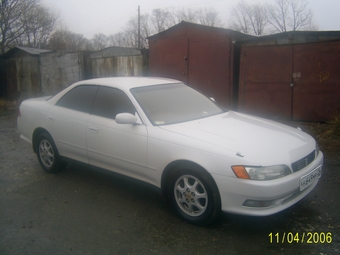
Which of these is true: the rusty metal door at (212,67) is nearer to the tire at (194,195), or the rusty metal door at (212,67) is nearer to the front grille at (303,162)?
the front grille at (303,162)

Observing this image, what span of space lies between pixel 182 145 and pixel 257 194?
0.92 metres

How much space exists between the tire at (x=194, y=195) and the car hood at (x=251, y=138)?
0.36 meters

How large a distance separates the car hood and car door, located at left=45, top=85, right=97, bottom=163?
142 cm

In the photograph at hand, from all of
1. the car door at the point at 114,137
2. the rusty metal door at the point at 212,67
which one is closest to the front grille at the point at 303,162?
the car door at the point at 114,137

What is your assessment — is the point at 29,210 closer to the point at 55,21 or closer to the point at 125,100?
the point at 125,100

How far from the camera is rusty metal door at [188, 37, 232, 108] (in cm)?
968

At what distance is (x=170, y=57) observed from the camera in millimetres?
10992

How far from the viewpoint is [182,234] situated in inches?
138

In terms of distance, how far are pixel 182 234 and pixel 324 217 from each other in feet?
5.25

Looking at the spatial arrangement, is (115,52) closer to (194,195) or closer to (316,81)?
(316,81)

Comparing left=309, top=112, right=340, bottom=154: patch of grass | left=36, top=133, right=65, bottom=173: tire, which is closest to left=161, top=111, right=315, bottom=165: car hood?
left=36, top=133, right=65, bottom=173: tire

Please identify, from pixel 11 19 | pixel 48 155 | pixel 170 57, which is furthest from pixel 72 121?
pixel 11 19

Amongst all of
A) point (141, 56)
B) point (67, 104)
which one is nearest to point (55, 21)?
point (141, 56)

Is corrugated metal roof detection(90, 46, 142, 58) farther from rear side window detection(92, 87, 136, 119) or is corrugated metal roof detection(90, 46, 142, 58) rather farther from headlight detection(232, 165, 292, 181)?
headlight detection(232, 165, 292, 181)
